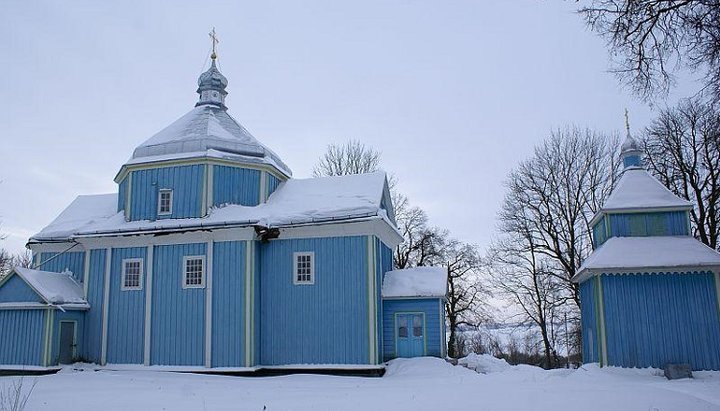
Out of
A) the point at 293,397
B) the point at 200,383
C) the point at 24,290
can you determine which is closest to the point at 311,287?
the point at 200,383

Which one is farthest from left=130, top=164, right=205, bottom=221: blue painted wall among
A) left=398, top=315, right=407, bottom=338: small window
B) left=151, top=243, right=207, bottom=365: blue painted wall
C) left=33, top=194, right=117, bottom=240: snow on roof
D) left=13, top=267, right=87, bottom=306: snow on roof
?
left=398, top=315, right=407, bottom=338: small window

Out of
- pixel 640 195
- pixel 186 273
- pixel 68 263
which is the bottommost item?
pixel 186 273

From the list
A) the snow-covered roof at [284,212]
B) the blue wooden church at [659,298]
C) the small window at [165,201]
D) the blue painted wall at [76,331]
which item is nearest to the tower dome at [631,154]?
the blue wooden church at [659,298]

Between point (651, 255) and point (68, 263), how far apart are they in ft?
64.0

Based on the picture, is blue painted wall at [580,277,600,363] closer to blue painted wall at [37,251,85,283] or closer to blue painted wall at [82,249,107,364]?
blue painted wall at [82,249,107,364]

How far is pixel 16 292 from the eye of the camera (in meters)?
18.9

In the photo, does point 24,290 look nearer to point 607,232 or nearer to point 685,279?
point 607,232

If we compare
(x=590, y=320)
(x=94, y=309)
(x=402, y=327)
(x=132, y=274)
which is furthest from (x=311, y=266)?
(x=590, y=320)

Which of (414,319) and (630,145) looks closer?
(414,319)

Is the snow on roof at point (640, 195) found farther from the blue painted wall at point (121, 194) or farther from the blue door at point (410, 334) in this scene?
the blue painted wall at point (121, 194)

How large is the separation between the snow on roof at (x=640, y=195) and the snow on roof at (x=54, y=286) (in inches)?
692

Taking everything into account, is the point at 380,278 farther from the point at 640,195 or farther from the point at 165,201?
the point at 640,195

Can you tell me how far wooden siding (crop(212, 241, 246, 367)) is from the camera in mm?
17906

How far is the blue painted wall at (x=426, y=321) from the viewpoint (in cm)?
1872
